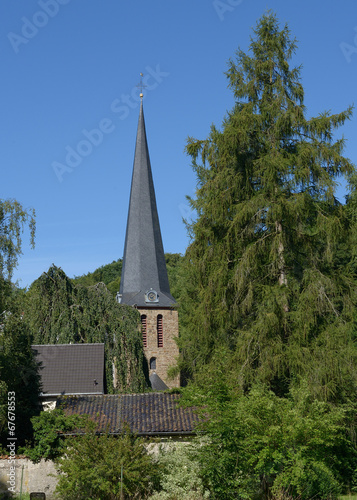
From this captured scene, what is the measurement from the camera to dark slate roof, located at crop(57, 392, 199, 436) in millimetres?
16688

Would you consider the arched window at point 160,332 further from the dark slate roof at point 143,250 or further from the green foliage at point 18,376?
the green foliage at point 18,376

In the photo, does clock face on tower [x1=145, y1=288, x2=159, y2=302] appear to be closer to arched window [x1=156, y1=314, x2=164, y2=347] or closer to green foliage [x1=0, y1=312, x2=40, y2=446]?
arched window [x1=156, y1=314, x2=164, y2=347]

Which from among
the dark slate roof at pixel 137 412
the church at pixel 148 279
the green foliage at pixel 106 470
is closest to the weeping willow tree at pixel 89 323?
the church at pixel 148 279

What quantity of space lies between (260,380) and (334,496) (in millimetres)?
3441

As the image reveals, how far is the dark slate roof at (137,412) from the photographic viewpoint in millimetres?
16688

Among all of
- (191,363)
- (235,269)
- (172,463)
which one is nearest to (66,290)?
(191,363)

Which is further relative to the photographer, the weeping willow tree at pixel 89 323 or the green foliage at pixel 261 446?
the weeping willow tree at pixel 89 323

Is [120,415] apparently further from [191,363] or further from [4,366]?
[191,363]

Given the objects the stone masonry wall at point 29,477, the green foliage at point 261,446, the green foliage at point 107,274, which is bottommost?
the stone masonry wall at point 29,477

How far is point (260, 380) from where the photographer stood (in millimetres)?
15523

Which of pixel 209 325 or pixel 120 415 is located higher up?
pixel 209 325

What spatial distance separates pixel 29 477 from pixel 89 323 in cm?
1221

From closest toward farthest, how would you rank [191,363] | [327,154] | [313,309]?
[313,309]
[327,154]
[191,363]

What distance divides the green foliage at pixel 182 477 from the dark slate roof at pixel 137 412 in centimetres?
252
